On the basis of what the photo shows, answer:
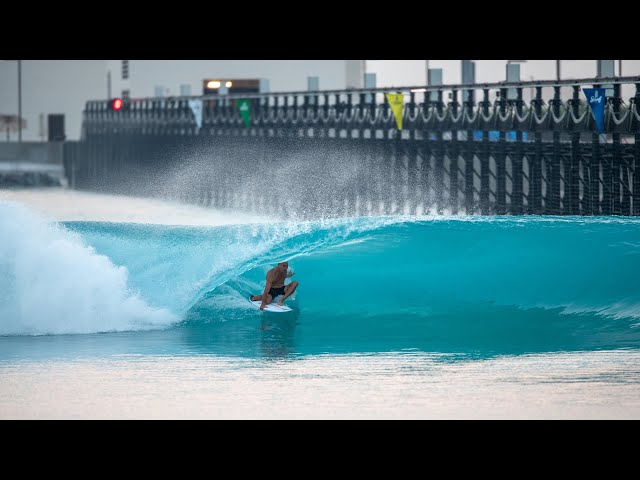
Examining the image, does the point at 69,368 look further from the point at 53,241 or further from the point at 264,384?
the point at 53,241

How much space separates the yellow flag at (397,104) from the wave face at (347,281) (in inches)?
481

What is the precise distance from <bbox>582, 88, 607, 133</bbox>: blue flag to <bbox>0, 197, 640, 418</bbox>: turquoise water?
236 centimetres

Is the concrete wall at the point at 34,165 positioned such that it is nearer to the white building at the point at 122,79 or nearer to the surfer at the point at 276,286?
the white building at the point at 122,79

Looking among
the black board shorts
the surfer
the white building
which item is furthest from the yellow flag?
the white building

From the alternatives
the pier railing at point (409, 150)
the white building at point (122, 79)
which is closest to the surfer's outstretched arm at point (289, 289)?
the pier railing at point (409, 150)

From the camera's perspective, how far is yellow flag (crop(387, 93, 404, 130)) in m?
38.6

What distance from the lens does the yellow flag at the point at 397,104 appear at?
38625mm

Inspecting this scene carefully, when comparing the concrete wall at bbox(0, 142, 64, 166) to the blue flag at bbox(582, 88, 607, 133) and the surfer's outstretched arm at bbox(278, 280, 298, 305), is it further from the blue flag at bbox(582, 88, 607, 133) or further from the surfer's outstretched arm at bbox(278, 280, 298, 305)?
the surfer's outstretched arm at bbox(278, 280, 298, 305)

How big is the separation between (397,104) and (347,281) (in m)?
15.6

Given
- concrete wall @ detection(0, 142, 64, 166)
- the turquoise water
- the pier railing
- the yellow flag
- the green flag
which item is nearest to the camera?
the turquoise water

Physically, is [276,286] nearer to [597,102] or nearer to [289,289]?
[289,289]
